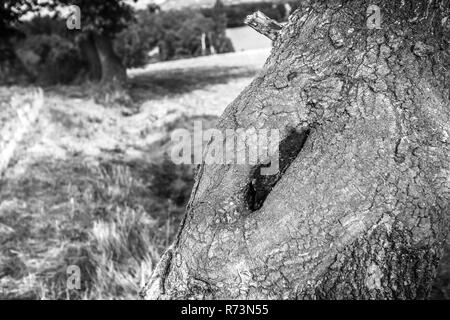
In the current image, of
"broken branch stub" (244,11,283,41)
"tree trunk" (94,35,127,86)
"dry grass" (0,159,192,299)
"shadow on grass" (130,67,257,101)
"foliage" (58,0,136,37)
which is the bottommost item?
"dry grass" (0,159,192,299)

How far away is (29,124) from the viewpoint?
23.5 ft

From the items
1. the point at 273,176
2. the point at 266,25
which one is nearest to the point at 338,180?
the point at 273,176

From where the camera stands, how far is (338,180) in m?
1.41

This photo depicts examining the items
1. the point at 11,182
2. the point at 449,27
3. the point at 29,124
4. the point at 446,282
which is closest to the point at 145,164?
the point at 11,182

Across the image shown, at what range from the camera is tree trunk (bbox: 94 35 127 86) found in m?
11.4

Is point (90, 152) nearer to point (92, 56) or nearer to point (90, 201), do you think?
point (90, 201)

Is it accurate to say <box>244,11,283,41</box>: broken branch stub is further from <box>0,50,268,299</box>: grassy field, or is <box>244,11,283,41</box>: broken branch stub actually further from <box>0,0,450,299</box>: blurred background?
<box>0,50,268,299</box>: grassy field

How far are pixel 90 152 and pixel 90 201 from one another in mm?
1803

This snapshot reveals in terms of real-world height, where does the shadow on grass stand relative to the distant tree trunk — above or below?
below

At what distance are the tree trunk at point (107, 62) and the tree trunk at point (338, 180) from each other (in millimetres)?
10305

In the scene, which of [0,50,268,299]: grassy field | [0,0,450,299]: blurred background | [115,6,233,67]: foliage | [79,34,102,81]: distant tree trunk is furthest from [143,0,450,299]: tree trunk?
[115,6,233,67]: foliage

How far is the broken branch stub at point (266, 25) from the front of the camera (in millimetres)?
1804

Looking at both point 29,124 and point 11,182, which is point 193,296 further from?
point 29,124

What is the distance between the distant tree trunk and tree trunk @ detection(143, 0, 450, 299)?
37.2 feet
